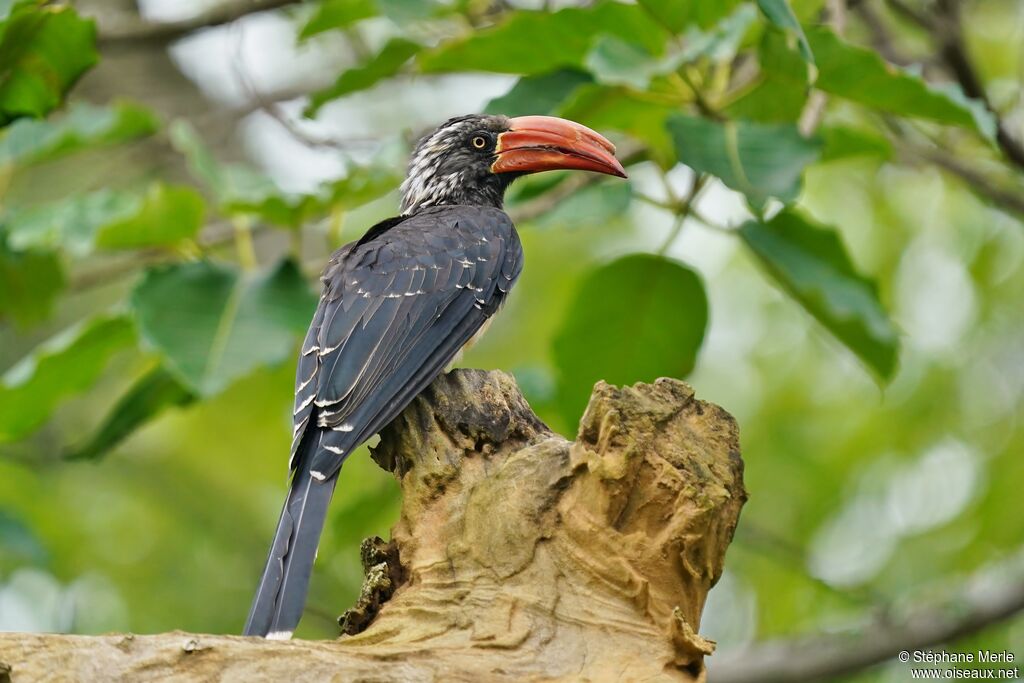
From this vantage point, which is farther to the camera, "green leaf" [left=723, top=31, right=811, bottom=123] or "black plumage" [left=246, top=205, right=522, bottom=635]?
"green leaf" [left=723, top=31, right=811, bottom=123]

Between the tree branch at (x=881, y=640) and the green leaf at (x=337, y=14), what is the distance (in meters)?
3.29

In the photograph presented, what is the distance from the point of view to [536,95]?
473 centimetres

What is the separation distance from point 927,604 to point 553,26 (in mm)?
3242

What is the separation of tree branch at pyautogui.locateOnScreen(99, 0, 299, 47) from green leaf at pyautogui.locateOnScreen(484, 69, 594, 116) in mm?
1707

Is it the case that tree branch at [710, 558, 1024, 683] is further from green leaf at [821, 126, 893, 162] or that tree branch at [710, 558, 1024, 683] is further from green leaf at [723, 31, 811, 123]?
green leaf at [723, 31, 811, 123]

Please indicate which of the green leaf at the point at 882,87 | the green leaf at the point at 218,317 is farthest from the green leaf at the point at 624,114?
the green leaf at the point at 218,317

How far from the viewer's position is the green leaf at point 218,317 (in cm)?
461

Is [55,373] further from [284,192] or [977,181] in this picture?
[977,181]

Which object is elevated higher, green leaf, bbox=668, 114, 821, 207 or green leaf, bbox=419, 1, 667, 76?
green leaf, bbox=419, 1, 667, 76

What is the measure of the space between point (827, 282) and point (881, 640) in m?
1.86

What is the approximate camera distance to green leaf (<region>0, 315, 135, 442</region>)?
16.2 ft

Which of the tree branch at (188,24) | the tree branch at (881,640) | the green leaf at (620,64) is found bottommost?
the tree branch at (881,640)

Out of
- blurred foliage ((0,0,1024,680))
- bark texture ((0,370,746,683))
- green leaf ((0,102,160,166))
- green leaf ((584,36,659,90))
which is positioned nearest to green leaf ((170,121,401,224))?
blurred foliage ((0,0,1024,680))

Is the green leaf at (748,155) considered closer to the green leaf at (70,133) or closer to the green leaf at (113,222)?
the green leaf at (113,222)
